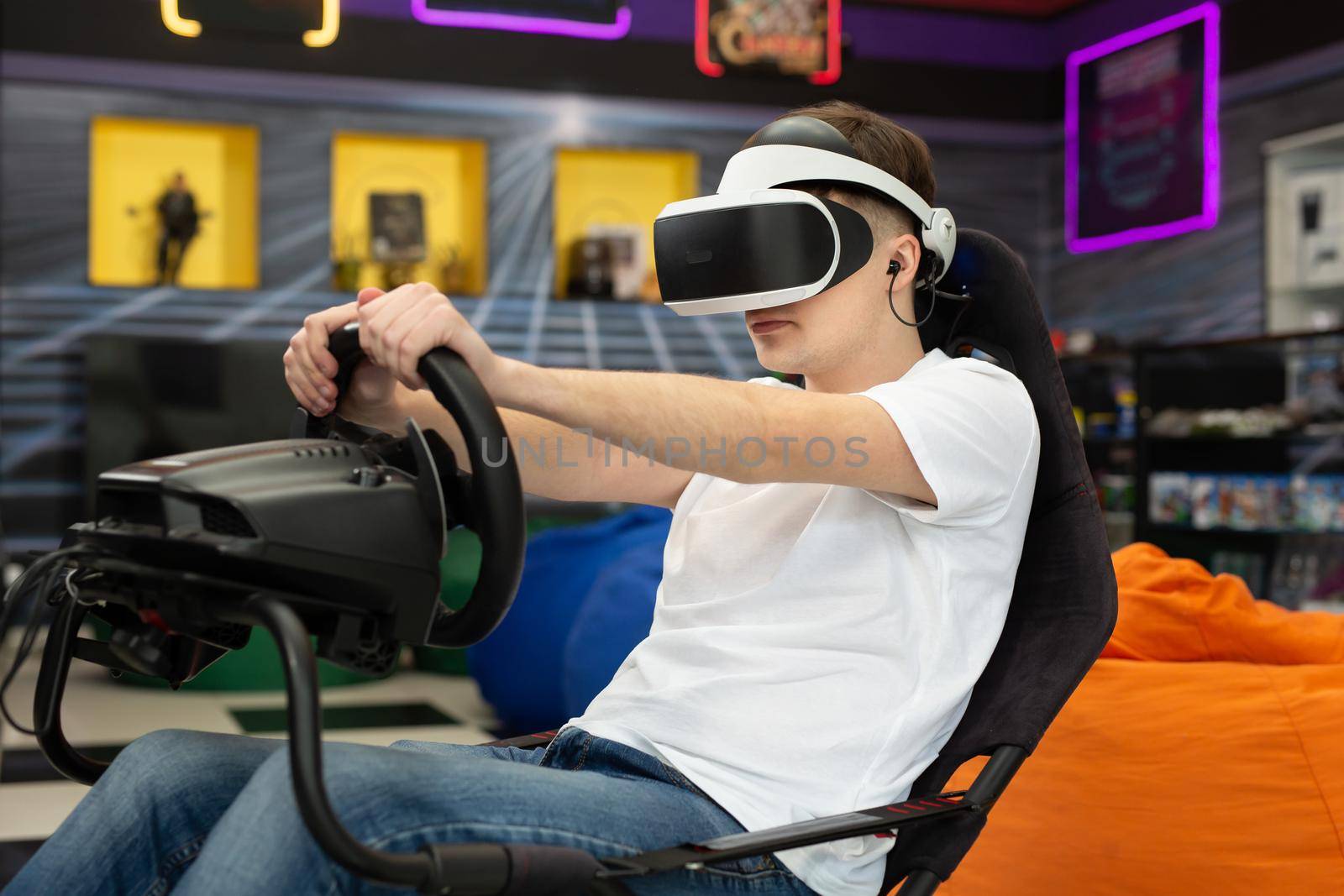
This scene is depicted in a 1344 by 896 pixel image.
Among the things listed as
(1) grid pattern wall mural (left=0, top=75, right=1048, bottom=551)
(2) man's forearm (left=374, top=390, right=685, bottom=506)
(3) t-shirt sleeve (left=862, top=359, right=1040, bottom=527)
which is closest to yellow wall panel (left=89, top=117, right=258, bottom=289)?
(1) grid pattern wall mural (left=0, top=75, right=1048, bottom=551)

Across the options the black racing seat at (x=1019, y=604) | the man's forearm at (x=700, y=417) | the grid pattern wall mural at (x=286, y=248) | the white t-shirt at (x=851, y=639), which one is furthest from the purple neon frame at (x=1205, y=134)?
the man's forearm at (x=700, y=417)

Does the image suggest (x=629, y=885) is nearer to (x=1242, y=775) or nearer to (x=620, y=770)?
(x=620, y=770)

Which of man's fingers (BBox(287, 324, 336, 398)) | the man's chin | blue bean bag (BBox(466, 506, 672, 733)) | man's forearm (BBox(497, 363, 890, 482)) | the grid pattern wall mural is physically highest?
the grid pattern wall mural

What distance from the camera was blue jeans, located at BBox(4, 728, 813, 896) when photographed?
0.91 metres

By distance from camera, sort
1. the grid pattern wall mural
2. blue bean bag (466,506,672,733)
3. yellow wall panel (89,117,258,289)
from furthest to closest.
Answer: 1. yellow wall panel (89,117,258,289)
2. the grid pattern wall mural
3. blue bean bag (466,506,672,733)

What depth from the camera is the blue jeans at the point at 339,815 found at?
2.98ft

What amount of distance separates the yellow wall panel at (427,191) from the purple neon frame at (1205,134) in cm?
316

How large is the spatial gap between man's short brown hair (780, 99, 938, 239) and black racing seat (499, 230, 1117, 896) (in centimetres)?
10

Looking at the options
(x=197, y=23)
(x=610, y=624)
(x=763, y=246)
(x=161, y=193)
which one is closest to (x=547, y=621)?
(x=610, y=624)

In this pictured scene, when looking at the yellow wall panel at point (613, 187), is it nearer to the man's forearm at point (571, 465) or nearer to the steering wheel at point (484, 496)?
the man's forearm at point (571, 465)

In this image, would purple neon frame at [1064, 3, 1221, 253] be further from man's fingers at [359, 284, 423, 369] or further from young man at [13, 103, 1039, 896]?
man's fingers at [359, 284, 423, 369]

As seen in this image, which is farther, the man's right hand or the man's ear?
the man's ear

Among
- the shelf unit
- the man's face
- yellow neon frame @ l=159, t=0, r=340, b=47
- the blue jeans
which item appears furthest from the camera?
the shelf unit

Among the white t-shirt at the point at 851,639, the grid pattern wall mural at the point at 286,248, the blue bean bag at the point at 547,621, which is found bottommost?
the blue bean bag at the point at 547,621
